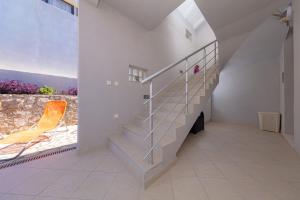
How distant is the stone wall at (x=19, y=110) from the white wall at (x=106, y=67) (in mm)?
2474

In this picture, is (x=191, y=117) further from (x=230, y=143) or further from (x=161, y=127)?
(x=230, y=143)

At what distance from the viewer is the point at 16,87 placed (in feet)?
12.2

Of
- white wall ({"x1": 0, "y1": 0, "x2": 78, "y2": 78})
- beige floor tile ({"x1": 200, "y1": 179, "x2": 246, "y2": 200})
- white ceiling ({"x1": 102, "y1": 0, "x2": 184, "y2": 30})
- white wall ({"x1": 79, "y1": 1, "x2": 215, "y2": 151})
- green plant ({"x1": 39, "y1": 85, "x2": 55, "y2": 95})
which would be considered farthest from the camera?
green plant ({"x1": 39, "y1": 85, "x2": 55, "y2": 95})

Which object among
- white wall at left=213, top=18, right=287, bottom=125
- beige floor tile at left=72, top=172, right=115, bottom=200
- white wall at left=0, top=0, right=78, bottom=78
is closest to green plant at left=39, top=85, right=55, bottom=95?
white wall at left=0, top=0, right=78, bottom=78

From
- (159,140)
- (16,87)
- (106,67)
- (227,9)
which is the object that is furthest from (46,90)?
(227,9)

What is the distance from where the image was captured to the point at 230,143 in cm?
296

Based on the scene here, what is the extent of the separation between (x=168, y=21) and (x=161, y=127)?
3.77 m

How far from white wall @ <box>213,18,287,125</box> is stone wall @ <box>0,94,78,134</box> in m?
5.89

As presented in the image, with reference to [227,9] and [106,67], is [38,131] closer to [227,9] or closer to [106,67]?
[106,67]

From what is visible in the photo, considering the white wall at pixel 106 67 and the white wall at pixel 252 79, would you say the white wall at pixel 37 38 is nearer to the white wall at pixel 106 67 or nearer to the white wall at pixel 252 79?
the white wall at pixel 106 67

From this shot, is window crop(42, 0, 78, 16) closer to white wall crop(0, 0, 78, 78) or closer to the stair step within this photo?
white wall crop(0, 0, 78, 78)

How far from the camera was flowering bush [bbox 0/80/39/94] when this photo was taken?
11.7ft

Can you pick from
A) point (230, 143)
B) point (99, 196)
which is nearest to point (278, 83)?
point (230, 143)

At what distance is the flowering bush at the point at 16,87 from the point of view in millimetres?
3553
